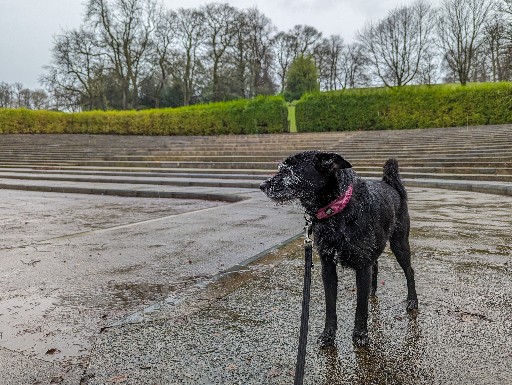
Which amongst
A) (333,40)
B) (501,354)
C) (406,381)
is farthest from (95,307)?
(333,40)

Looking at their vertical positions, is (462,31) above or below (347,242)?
above

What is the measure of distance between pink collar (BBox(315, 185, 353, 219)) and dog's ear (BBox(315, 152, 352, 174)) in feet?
0.64

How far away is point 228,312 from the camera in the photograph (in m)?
3.38

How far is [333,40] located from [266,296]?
197ft

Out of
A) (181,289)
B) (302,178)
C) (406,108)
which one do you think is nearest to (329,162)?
(302,178)

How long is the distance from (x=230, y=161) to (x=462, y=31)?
37793 mm

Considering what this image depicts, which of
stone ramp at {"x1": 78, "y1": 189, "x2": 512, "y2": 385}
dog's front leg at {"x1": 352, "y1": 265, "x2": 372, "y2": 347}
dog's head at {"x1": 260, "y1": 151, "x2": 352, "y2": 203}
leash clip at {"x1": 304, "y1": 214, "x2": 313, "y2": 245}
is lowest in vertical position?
stone ramp at {"x1": 78, "y1": 189, "x2": 512, "y2": 385}

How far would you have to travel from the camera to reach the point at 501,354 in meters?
2.64

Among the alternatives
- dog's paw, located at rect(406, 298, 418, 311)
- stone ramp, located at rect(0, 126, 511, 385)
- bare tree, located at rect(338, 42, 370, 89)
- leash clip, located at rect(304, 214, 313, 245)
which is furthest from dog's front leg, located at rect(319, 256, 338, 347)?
bare tree, located at rect(338, 42, 370, 89)

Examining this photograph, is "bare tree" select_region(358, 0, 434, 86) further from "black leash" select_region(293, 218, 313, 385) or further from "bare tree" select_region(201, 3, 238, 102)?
"black leash" select_region(293, 218, 313, 385)

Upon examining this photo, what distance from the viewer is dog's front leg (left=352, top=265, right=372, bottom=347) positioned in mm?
2758

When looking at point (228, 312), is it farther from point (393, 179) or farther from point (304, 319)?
point (393, 179)

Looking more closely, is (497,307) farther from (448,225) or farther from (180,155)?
(180,155)

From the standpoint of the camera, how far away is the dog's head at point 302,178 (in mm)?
2490
